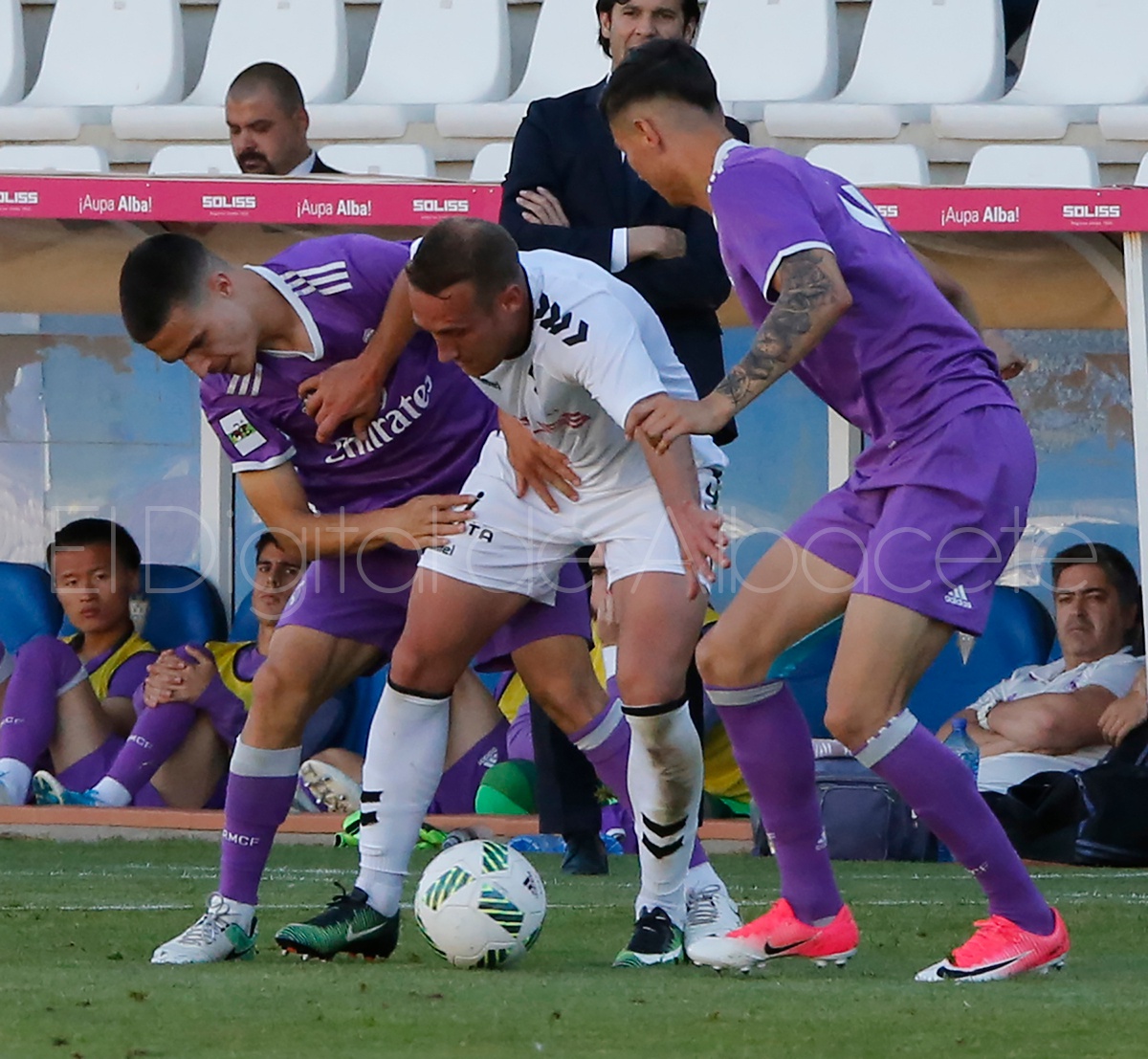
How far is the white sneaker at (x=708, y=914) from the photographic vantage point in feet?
14.4

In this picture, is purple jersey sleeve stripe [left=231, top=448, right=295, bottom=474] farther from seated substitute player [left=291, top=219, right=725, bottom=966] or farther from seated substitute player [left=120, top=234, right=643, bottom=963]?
seated substitute player [left=291, top=219, right=725, bottom=966]

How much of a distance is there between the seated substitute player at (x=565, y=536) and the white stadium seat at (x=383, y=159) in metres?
4.08

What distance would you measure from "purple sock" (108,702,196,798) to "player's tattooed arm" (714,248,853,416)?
435 centimetres

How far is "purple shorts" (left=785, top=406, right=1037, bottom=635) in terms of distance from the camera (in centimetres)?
393

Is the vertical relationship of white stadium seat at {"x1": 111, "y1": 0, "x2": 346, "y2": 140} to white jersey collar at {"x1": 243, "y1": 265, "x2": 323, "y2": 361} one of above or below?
above

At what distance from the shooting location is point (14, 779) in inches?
306

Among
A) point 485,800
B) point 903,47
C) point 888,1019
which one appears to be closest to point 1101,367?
point 903,47

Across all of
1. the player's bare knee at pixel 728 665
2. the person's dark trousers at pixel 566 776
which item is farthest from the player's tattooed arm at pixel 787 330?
the person's dark trousers at pixel 566 776

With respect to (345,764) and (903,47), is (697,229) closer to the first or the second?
(345,764)

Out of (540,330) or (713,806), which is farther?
(713,806)

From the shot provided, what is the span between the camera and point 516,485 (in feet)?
14.7

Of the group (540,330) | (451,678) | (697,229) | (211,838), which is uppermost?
(697,229)

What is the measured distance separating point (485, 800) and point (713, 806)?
750 millimetres

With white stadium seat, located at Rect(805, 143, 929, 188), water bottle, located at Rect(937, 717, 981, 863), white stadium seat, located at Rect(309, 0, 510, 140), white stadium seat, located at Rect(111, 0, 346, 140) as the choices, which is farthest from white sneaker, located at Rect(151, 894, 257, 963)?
white stadium seat, located at Rect(111, 0, 346, 140)
